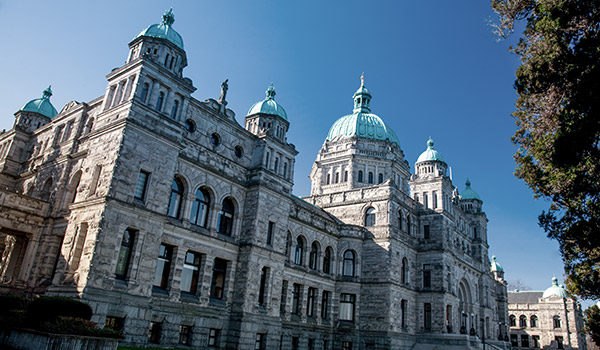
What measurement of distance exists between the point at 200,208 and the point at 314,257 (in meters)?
13.8

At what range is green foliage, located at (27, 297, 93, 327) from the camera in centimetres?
1628

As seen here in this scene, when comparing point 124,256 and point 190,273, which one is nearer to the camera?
point 124,256

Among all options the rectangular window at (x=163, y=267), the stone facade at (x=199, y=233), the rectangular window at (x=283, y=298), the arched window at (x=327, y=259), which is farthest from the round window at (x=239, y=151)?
the arched window at (x=327, y=259)

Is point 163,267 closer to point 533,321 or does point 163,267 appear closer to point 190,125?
point 190,125

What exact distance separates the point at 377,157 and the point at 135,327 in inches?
1358

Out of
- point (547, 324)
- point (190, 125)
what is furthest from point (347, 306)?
point (547, 324)

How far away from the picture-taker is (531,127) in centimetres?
1998

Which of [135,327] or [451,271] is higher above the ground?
[451,271]

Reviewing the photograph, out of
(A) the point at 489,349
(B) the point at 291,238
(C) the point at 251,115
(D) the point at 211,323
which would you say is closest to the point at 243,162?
(C) the point at 251,115

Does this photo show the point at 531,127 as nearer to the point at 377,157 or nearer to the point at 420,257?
the point at 420,257

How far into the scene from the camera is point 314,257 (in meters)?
37.9

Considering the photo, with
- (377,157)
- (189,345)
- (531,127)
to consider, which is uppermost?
(377,157)

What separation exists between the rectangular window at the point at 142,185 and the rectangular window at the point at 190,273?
4.81m

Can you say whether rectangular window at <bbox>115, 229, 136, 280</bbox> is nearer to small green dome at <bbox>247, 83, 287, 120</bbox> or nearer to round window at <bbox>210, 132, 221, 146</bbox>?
round window at <bbox>210, 132, 221, 146</bbox>
